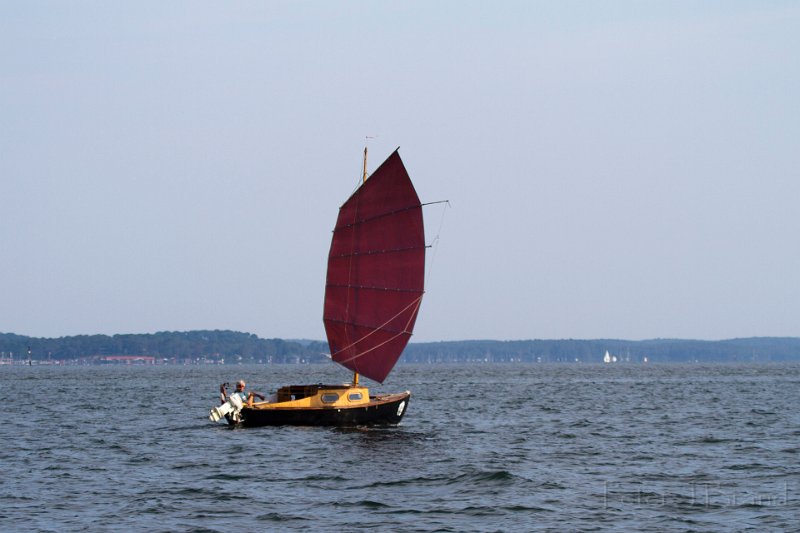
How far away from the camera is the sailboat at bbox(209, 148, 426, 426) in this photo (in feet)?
161

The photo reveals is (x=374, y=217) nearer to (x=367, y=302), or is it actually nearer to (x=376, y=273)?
(x=376, y=273)

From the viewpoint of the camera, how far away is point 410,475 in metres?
34.1

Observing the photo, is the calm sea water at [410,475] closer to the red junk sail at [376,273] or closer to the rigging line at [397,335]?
the rigging line at [397,335]

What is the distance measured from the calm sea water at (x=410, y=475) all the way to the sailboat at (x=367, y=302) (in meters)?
1.26

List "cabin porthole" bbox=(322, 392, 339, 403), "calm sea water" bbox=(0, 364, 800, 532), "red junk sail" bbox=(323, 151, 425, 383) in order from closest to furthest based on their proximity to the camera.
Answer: "calm sea water" bbox=(0, 364, 800, 532) → "cabin porthole" bbox=(322, 392, 339, 403) → "red junk sail" bbox=(323, 151, 425, 383)

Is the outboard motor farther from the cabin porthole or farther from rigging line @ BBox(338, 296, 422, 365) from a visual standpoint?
rigging line @ BBox(338, 296, 422, 365)

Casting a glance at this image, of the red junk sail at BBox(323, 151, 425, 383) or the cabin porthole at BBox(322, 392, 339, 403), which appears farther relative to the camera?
the red junk sail at BBox(323, 151, 425, 383)

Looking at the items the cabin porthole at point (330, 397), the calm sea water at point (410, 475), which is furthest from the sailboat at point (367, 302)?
the calm sea water at point (410, 475)

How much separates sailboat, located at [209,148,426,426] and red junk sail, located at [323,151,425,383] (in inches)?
1.8

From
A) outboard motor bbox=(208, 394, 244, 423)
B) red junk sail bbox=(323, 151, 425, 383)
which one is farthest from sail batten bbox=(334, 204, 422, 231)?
outboard motor bbox=(208, 394, 244, 423)

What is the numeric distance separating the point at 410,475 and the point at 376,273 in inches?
681

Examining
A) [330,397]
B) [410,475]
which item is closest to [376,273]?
[330,397]

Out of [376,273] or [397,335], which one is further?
[397,335]

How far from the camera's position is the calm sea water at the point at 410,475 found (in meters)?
26.6
